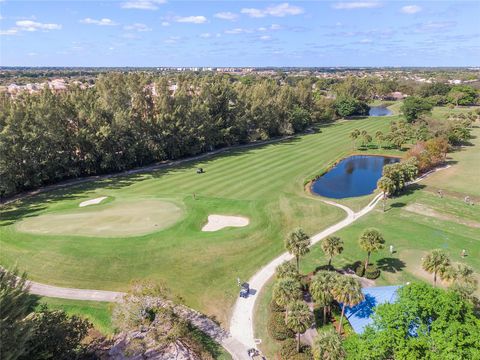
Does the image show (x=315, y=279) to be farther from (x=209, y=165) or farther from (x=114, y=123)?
(x=114, y=123)

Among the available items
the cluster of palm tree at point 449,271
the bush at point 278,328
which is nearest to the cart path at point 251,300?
the bush at point 278,328

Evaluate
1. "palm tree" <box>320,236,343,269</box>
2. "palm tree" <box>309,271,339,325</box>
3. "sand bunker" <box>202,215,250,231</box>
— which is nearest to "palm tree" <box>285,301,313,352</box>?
"palm tree" <box>309,271,339,325</box>

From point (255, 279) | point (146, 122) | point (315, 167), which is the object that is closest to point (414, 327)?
point (255, 279)

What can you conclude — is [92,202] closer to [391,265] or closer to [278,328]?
[278,328]

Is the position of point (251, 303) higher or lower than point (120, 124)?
lower

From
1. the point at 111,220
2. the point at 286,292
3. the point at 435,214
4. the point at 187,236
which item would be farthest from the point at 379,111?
the point at 286,292
